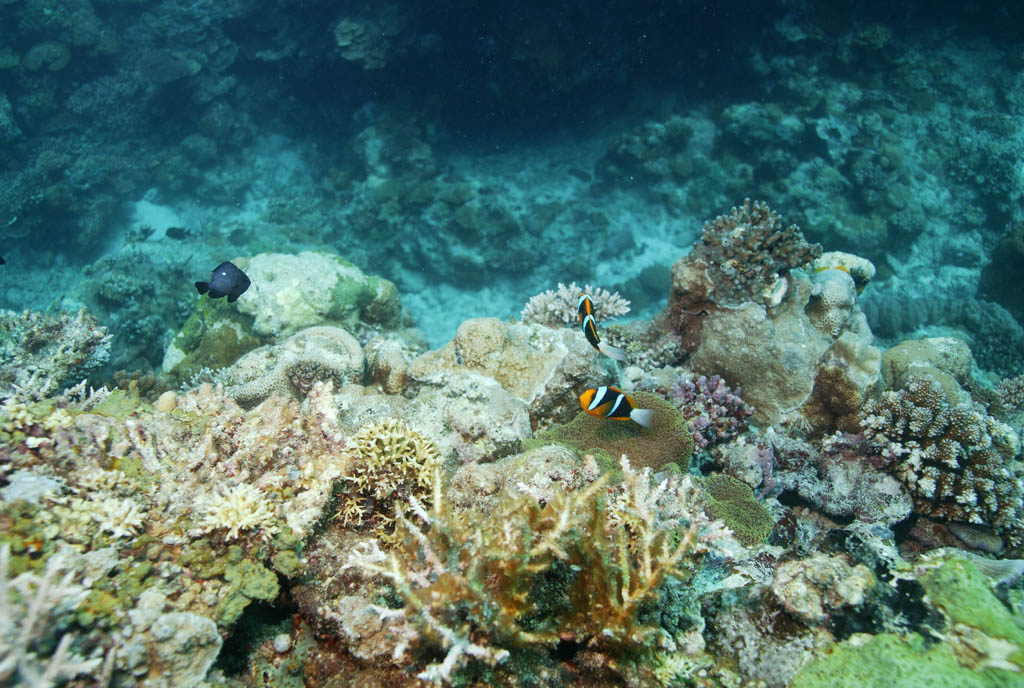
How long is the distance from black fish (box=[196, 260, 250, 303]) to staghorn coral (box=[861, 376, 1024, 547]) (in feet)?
20.7

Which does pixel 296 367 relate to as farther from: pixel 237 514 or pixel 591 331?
pixel 591 331

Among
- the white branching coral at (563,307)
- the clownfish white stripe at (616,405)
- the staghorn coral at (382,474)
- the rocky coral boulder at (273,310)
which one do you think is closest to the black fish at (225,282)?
the rocky coral boulder at (273,310)

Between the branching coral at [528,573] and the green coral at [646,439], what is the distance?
1.30 m

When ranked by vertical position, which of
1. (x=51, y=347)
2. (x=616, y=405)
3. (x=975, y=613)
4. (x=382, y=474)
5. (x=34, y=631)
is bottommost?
(x=51, y=347)

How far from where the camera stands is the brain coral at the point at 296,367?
477cm

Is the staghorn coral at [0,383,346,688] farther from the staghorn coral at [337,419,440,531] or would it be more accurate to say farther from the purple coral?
the purple coral

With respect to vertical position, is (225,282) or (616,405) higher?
(616,405)

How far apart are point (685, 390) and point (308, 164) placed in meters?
17.0

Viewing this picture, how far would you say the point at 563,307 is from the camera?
18.9ft

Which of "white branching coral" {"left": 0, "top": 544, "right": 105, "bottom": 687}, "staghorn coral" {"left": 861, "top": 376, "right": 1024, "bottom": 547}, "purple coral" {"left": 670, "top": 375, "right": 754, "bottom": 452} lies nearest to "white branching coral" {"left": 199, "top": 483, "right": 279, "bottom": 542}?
"white branching coral" {"left": 0, "top": 544, "right": 105, "bottom": 687}

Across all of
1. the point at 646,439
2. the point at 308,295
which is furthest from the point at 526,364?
the point at 308,295

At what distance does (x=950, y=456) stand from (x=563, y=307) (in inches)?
151

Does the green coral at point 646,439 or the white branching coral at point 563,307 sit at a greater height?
the green coral at point 646,439

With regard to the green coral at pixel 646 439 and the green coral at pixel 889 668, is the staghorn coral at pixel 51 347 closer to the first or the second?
A: the green coral at pixel 646 439
